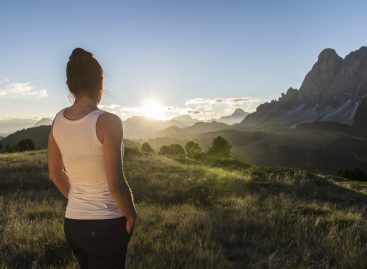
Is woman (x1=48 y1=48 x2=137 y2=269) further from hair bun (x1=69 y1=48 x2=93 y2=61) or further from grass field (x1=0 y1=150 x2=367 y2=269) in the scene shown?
grass field (x1=0 y1=150 x2=367 y2=269)

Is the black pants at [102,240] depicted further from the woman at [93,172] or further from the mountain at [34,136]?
the mountain at [34,136]

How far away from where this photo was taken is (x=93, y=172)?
3262 millimetres

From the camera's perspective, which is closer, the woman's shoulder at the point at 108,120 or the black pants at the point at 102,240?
the woman's shoulder at the point at 108,120

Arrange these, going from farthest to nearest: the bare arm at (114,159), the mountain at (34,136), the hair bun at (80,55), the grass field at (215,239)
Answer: the mountain at (34,136) → the grass field at (215,239) → the hair bun at (80,55) → the bare arm at (114,159)

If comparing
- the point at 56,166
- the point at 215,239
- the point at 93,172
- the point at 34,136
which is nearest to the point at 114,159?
the point at 93,172

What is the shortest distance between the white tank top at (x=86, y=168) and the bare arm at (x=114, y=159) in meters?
0.09

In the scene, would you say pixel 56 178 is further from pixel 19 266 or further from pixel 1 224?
pixel 1 224

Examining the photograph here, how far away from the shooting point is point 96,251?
328 cm

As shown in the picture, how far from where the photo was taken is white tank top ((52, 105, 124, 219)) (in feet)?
10.5

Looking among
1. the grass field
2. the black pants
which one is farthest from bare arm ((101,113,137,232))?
the grass field

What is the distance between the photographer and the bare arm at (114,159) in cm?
311

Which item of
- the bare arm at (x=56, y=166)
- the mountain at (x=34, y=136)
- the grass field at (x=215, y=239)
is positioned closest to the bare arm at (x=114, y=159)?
the bare arm at (x=56, y=166)

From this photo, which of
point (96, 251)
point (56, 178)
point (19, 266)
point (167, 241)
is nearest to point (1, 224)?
point (19, 266)

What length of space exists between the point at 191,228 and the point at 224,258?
149 cm
